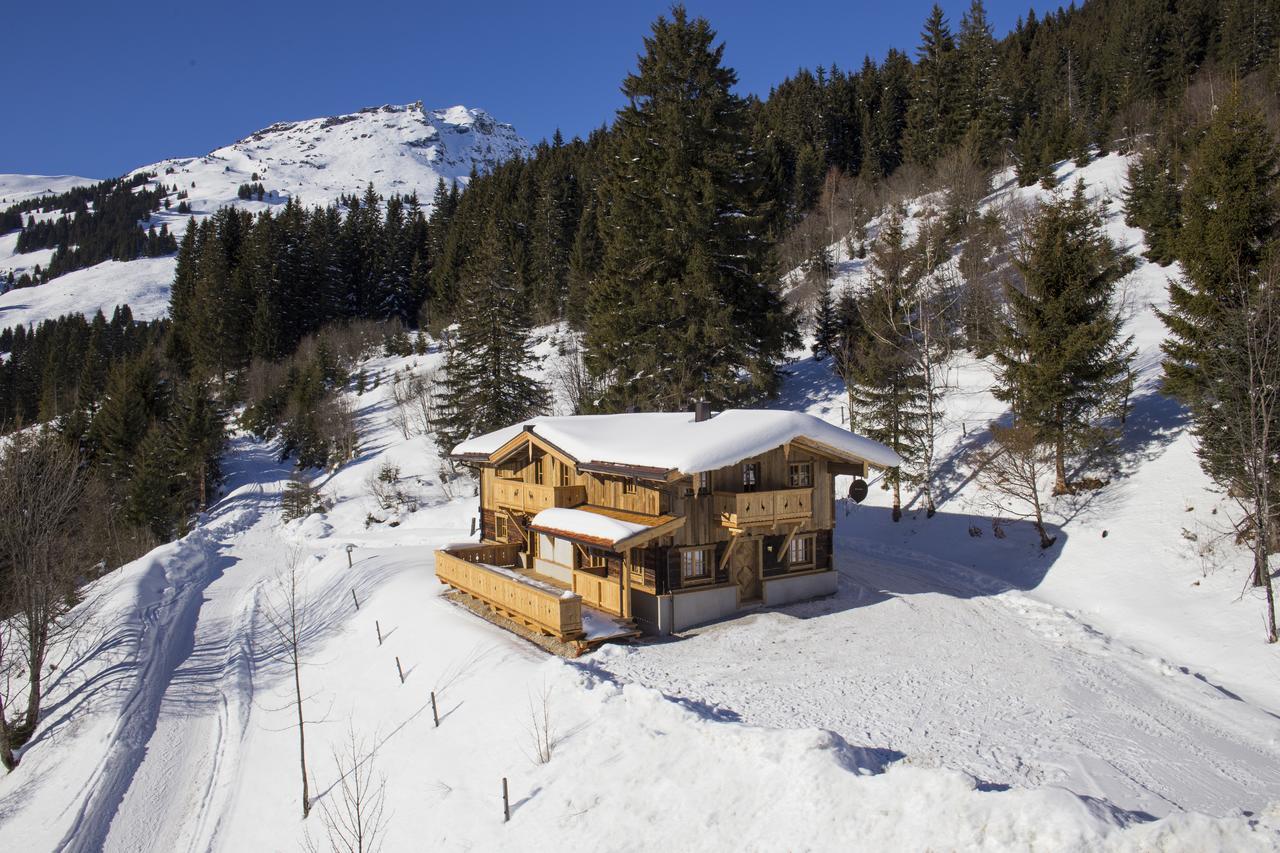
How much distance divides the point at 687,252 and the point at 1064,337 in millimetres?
16096

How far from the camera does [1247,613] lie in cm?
1747

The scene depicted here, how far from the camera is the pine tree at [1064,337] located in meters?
24.1

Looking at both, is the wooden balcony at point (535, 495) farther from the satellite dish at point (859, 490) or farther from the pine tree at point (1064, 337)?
the pine tree at point (1064, 337)

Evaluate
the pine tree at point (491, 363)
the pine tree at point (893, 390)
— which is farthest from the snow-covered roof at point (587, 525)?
the pine tree at point (491, 363)

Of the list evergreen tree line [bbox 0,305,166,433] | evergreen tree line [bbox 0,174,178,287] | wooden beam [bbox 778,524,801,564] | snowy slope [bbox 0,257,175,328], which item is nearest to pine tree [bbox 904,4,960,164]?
wooden beam [bbox 778,524,801,564]

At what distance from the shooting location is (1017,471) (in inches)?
925

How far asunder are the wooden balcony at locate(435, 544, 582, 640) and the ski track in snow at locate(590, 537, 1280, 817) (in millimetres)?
1498

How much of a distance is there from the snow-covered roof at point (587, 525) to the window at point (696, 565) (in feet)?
7.08

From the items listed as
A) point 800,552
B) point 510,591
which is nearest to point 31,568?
point 510,591

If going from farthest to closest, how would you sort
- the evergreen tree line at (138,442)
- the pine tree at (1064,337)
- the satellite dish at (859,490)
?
the evergreen tree line at (138,442) < the pine tree at (1064,337) < the satellite dish at (859,490)

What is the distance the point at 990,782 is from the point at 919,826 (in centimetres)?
231

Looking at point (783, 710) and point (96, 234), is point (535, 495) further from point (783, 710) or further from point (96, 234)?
point (96, 234)

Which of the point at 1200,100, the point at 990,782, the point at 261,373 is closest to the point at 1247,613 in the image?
the point at 990,782

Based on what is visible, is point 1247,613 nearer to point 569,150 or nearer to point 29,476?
point 29,476
